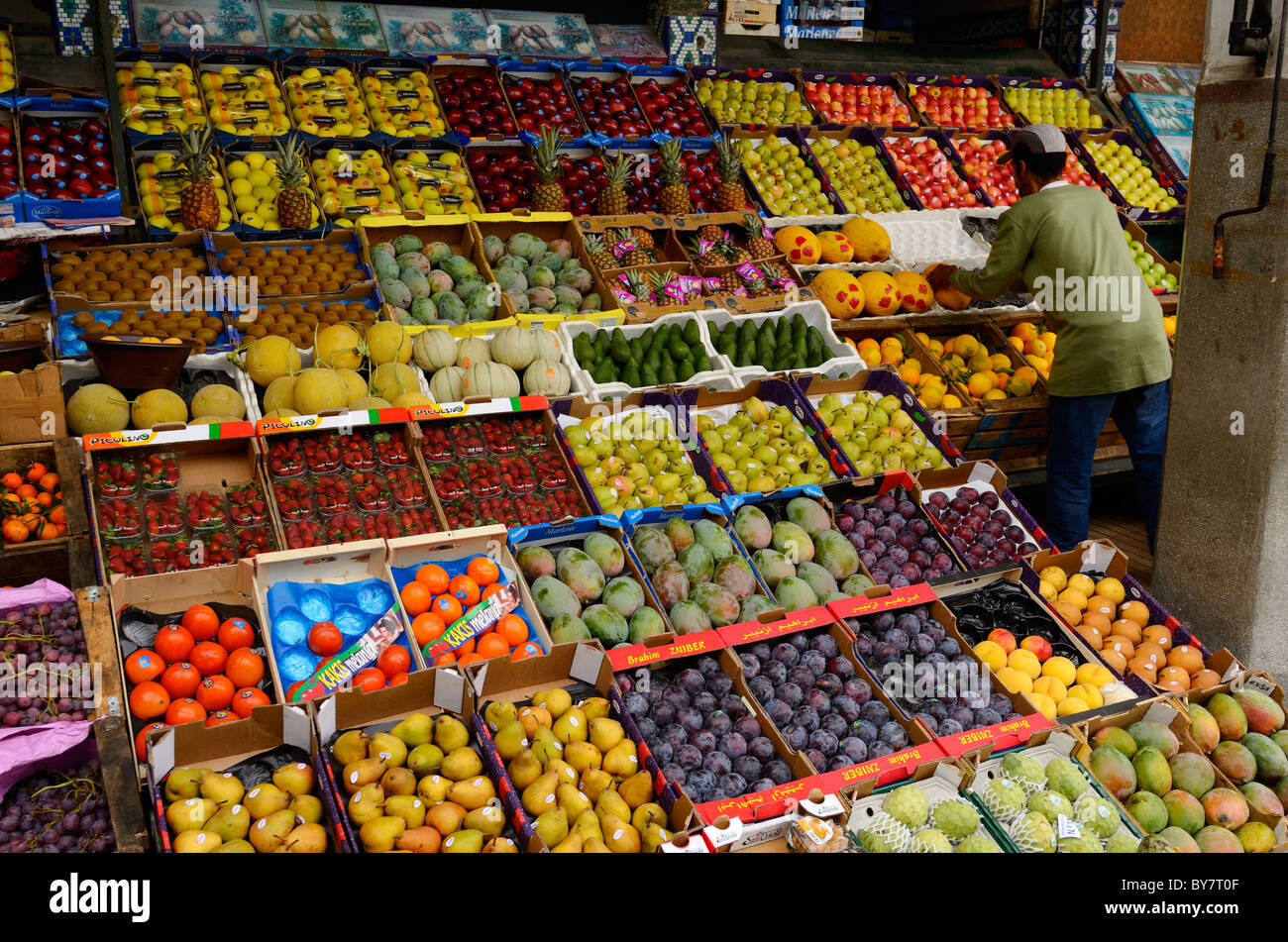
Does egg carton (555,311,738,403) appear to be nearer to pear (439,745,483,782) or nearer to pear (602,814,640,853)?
pear (439,745,483,782)

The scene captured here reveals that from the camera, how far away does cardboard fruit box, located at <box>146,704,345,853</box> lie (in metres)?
2.31

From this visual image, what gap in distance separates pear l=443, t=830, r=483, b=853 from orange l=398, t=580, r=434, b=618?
0.88 m

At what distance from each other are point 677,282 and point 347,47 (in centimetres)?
257

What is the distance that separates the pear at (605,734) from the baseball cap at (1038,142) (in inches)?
125

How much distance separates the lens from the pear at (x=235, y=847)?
2.12 m

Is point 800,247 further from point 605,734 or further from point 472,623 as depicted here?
point 605,734

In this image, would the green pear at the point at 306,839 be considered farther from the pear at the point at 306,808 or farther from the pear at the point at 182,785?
the pear at the point at 182,785

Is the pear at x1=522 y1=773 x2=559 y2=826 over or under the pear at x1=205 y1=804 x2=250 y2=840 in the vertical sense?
under

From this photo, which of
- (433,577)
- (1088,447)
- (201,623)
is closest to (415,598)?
(433,577)

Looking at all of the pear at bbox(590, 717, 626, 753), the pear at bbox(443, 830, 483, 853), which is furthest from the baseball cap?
the pear at bbox(443, 830, 483, 853)

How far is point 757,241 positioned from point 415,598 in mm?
3040

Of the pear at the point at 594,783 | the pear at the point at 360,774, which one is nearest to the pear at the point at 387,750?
the pear at the point at 360,774

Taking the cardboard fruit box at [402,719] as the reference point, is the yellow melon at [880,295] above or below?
above

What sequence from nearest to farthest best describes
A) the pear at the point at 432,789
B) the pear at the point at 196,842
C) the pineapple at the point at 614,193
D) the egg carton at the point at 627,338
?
the pear at the point at 196,842
the pear at the point at 432,789
the egg carton at the point at 627,338
the pineapple at the point at 614,193
